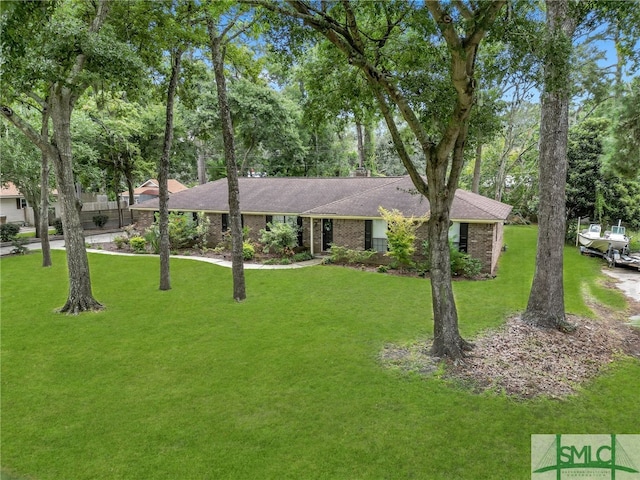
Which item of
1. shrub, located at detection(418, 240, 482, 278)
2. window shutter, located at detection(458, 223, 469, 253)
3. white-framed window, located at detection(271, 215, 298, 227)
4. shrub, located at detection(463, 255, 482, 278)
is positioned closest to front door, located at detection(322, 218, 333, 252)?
white-framed window, located at detection(271, 215, 298, 227)

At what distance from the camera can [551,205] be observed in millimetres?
10062

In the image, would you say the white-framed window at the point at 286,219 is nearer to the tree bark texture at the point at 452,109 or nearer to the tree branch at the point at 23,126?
the tree branch at the point at 23,126

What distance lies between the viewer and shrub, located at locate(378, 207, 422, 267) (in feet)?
55.0

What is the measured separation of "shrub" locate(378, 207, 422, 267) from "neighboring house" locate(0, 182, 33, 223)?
2975 centimetres

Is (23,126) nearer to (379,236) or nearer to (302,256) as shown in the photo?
(302,256)

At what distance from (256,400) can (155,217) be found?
19.0 metres

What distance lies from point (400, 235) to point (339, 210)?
3590mm

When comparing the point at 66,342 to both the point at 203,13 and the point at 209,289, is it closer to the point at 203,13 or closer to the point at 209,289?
the point at 209,289

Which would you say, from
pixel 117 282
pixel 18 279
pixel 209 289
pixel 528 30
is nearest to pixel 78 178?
pixel 18 279

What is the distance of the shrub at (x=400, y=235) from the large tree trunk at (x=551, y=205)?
6.54 meters

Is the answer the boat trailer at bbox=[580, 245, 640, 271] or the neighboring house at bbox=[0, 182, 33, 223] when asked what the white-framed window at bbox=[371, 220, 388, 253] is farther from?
the neighboring house at bbox=[0, 182, 33, 223]

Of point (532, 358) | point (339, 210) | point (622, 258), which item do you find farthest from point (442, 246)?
point (622, 258)

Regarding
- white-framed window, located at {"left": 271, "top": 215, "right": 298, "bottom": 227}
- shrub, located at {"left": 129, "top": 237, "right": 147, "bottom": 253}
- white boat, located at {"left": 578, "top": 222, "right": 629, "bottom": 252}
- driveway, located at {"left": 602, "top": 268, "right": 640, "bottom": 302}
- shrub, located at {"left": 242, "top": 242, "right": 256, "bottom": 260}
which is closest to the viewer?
driveway, located at {"left": 602, "top": 268, "right": 640, "bottom": 302}

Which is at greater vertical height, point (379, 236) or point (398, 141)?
point (398, 141)
